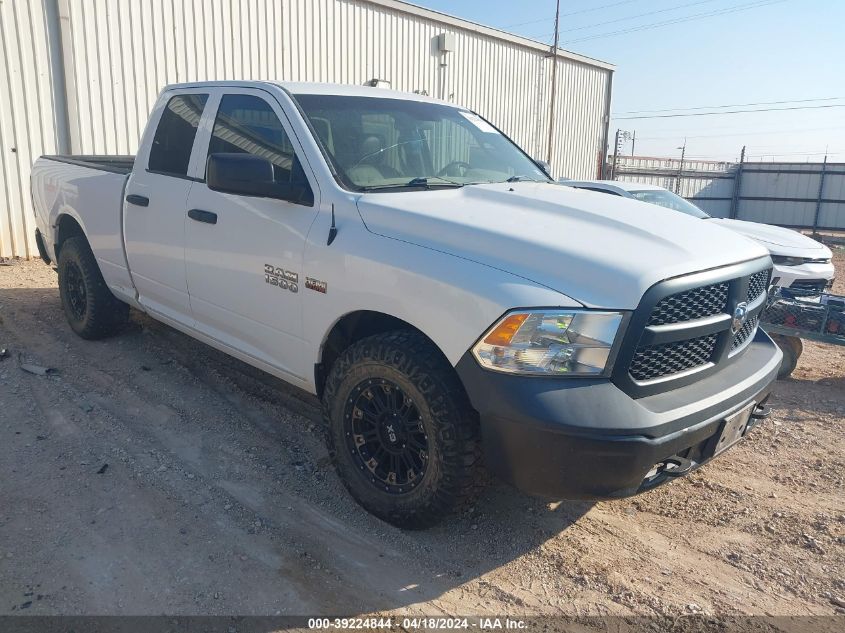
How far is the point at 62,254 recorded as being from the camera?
5.70 m

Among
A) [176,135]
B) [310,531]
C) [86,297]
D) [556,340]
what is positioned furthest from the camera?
[86,297]

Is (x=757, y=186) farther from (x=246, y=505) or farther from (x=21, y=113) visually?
(x=246, y=505)

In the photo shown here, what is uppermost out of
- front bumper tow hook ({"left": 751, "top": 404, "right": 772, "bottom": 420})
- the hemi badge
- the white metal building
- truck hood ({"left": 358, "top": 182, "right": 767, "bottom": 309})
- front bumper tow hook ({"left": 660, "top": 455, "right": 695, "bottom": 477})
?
the white metal building

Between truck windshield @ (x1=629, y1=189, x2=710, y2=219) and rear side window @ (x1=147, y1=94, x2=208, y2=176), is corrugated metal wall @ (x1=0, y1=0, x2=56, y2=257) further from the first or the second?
truck windshield @ (x1=629, y1=189, x2=710, y2=219)

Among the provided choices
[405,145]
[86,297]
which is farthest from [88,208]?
[405,145]

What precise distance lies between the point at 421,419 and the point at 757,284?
1864mm

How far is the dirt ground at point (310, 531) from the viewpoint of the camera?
273 cm

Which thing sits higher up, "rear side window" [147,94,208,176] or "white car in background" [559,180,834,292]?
"rear side window" [147,94,208,176]

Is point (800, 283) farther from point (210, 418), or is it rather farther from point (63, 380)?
point (63, 380)

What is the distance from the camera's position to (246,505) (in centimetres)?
333

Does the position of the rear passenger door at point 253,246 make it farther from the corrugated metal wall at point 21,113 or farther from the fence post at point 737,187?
the fence post at point 737,187

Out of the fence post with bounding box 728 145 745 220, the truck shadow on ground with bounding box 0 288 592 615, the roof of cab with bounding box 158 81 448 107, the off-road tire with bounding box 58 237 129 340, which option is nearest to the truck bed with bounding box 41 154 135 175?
the off-road tire with bounding box 58 237 129 340

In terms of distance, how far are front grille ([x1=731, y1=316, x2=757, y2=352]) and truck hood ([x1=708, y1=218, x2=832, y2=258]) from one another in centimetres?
375

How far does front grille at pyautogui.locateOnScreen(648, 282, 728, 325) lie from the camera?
260cm
